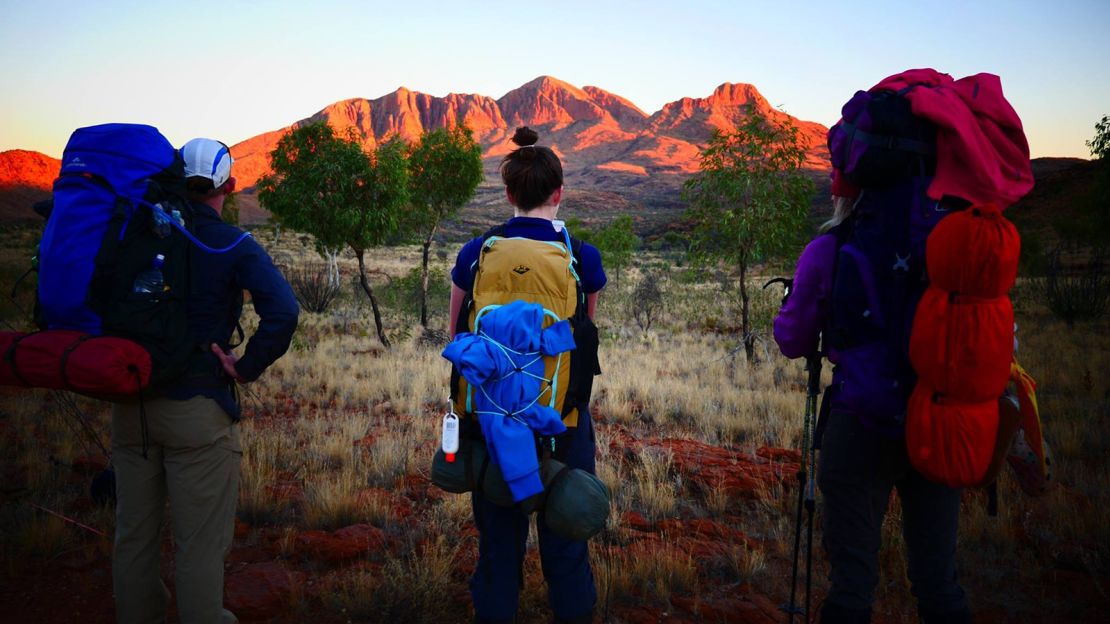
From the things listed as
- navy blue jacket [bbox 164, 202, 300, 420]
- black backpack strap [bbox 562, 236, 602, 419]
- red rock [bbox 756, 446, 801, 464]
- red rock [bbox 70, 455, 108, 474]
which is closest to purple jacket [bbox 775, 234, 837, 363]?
black backpack strap [bbox 562, 236, 602, 419]

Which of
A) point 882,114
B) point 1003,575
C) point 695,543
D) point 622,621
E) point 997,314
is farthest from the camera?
point 695,543

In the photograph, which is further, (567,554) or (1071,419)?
(1071,419)

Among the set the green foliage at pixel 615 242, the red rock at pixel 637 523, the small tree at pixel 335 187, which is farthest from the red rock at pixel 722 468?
the green foliage at pixel 615 242

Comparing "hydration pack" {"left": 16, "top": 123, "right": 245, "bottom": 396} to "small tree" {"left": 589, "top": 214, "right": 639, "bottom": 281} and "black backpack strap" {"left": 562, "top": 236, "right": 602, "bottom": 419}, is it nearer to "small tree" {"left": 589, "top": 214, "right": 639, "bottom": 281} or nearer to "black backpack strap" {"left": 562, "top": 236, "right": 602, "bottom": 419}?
"black backpack strap" {"left": 562, "top": 236, "right": 602, "bottom": 419}

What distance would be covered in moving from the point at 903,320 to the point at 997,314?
9.7 inches

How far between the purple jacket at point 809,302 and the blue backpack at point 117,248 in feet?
7.37

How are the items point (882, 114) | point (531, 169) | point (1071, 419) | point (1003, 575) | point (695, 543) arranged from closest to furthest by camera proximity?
point (882, 114), point (531, 169), point (1003, 575), point (695, 543), point (1071, 419)

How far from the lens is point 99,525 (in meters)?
4.18

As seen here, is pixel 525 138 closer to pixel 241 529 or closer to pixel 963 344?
pixel 963 344

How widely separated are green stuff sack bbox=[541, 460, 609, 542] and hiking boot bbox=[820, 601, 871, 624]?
0.83 metres

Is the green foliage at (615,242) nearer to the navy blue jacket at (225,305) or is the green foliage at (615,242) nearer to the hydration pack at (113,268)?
the navy blue jacket at (225,305)

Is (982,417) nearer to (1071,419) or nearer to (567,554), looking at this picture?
(567,554)

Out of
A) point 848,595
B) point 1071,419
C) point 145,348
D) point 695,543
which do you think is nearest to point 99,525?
point 145,348

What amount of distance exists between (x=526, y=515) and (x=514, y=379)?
561 millimetres
